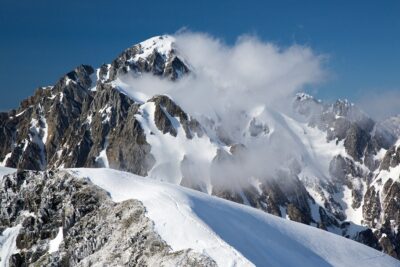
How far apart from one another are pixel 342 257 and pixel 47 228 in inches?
1806

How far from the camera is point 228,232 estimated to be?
74250 mm

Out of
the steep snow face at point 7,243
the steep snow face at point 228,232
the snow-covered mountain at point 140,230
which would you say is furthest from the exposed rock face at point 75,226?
the steep snow face at point 228,232

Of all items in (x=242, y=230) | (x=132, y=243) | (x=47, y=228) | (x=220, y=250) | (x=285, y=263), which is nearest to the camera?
(x=220, y=250)

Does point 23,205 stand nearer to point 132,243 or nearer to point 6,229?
point 6,229

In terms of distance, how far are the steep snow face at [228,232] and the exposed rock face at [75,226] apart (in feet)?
5.84

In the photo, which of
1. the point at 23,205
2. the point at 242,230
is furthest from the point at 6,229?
the point at 242,230

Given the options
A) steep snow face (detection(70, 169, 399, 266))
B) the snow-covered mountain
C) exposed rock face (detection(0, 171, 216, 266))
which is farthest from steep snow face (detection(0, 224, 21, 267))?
steep snow face (detection(70, 169, 399, 266))

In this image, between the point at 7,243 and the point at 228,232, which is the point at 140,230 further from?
the point at 7,243

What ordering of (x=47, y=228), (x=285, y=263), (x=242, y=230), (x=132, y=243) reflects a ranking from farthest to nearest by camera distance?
1. (x=47, y=228)
2. (x=242, y=230)
3. (x=285, y=263)
4. (x=132, y=243)

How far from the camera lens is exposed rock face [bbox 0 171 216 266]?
224 ft

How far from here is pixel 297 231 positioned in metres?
95.0

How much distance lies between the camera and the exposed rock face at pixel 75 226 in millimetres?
68312

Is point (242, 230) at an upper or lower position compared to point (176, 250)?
upper

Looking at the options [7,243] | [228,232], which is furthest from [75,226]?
[7,243]
